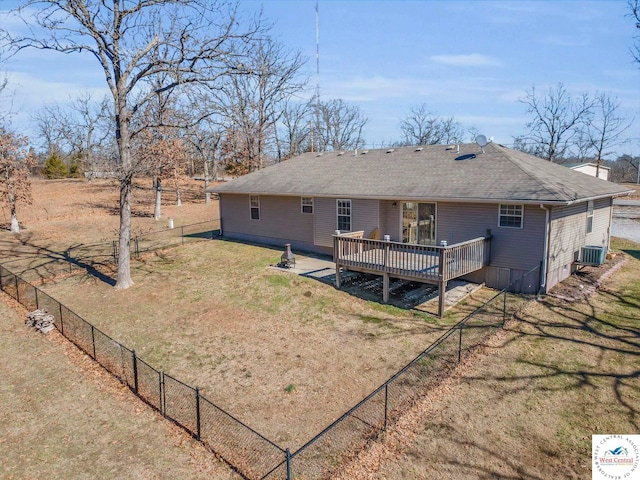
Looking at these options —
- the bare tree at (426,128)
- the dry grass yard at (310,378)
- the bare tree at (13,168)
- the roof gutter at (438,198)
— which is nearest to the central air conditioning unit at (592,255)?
the dry grass yard at (310,378)

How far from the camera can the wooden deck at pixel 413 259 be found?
11672 millimetres

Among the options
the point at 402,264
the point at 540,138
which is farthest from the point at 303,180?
the point at 540,138

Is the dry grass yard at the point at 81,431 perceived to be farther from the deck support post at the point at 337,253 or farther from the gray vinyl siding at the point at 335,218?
the gray vinyl siding at the point at 335,218

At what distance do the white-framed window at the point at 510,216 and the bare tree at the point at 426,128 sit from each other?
163 ft

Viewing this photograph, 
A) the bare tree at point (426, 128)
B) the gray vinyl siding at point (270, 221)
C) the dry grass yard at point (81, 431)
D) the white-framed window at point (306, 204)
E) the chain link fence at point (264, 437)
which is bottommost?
the dry grass yard at point (81, 431)

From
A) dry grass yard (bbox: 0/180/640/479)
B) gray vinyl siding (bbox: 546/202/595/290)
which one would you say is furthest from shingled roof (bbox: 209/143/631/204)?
dry grass yard (bbox: 0/180/640/479)

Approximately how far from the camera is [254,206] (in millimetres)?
21719

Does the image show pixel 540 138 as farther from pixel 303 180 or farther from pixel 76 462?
pixel 76 462

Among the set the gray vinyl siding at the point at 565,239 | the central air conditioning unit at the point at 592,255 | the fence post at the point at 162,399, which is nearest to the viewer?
the fence post at the point at 162,399

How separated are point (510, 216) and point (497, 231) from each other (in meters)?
0.63

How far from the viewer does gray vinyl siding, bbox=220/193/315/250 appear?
19.5 metres

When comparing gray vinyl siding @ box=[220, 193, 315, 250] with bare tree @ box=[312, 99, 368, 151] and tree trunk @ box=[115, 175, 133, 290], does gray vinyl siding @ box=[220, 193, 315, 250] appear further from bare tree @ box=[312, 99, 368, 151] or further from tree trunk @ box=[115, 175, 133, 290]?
bare tree @ box=[312, 99, 368, 151]

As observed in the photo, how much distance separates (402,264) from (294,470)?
7651 millimetres
